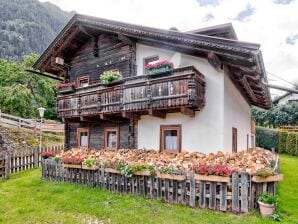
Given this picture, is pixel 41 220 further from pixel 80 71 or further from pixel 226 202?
pixel 80 71

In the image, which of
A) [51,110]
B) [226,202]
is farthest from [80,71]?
[51,110]

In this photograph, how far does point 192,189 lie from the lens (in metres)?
7.74

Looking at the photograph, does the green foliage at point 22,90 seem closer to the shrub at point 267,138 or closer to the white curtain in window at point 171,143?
the white curtain in window at point 171,143

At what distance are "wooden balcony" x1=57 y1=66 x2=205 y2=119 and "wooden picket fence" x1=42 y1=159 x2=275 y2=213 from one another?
9.37 ft

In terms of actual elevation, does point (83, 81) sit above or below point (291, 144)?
above

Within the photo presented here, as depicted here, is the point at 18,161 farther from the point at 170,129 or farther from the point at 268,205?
the point at 268,205

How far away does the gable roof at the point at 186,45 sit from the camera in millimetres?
9172

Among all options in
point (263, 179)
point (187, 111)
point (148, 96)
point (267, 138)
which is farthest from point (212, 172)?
point (267, 138)

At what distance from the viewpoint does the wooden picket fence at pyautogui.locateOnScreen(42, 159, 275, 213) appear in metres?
7.04

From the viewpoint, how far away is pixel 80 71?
624 inches

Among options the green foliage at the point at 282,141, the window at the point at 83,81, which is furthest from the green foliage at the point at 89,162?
the green foliage at the point at 282,141

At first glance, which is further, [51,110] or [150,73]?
[51,110]

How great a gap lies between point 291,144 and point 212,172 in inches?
987

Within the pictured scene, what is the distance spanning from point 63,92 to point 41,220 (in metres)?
8.32
